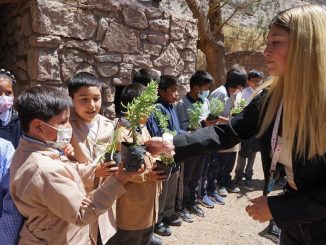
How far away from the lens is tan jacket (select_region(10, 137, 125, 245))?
1795mm

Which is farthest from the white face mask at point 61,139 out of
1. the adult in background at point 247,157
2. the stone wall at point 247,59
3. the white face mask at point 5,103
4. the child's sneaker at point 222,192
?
the stone wall at point 247,59

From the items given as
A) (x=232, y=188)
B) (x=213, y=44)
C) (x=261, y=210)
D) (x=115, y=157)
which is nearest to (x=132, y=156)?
(x=115, y=157)

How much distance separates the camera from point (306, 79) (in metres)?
1.64

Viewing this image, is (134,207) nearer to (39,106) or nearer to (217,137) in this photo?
(217,137)

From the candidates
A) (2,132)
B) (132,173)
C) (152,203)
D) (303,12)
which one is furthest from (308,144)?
(2,132)

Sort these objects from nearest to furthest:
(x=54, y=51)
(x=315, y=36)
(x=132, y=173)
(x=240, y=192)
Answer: (x=315, y=36) → (x=132, y=173) → (x=54, y=51) → (x=240, y=192)

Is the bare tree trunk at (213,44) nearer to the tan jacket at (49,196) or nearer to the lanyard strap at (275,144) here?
the lanyard strap at (275,144)

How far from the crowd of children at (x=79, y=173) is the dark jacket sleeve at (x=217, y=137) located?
Result: 0.13m

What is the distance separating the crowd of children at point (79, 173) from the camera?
1844 mm

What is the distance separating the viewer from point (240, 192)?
5734 mm

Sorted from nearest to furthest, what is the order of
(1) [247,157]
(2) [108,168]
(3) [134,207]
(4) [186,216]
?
(2) [108,168] < (3) [134,207] < (4) [186,216] < (1) [247,157]

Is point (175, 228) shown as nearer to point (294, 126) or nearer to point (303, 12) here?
point (294, 126)

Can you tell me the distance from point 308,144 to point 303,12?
1.99ft

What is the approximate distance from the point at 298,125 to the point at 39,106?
136cm
